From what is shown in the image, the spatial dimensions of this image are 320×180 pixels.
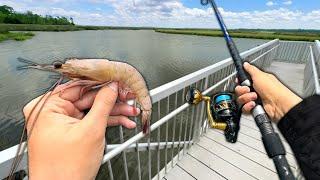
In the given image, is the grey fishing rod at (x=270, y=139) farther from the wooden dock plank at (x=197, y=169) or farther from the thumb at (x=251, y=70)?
the wooden dock plank at (x=197, y=169)

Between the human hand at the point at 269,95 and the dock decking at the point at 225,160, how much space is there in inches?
67.5

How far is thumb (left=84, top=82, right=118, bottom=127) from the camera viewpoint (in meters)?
0.78

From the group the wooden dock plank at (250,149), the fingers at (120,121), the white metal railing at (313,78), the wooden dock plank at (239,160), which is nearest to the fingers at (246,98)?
the fingers at (120,121)

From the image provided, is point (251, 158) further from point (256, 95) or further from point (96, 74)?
point (96, 74)

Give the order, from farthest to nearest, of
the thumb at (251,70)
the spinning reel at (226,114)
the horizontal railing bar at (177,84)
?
the horizontal railing bar at (177,84) → the spinning reel at (226,114) → the thumb at (251,70)

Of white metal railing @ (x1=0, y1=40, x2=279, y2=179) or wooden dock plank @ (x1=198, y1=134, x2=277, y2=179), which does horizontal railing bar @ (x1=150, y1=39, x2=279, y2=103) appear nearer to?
white metal railing @ (x1=0, y1=40, x2=279, y2=179)

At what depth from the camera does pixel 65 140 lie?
675mm

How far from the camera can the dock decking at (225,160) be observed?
3016 millimetres

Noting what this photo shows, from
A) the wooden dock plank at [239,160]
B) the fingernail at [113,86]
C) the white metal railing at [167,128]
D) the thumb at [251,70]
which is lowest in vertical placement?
the wooden dock plank at [239,160]

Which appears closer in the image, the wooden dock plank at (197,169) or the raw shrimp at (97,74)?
the raw shrimp at (97,74)

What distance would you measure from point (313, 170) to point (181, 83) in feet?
5.28

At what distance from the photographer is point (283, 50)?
11.0 meters

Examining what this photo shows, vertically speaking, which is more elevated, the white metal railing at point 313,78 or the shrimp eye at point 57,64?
the shrimp eye at point 57,64

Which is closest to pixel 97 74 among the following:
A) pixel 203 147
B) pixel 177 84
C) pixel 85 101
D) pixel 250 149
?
pixel 85 101
